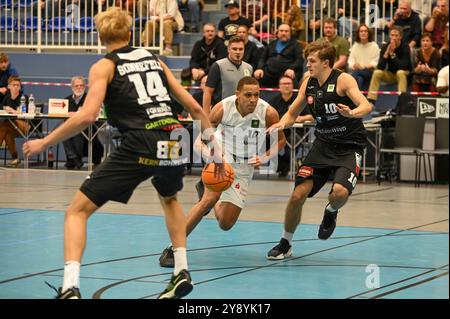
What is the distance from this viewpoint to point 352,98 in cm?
870

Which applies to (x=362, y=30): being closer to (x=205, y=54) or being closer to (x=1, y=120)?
(x=205, y=54)

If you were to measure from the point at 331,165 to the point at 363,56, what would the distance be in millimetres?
9782

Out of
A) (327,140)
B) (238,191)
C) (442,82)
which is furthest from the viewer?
(442,82)

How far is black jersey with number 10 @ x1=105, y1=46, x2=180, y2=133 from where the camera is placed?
6316mm

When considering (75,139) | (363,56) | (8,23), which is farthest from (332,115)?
(8,23)

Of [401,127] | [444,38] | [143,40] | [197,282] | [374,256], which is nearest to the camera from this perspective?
[197,282]

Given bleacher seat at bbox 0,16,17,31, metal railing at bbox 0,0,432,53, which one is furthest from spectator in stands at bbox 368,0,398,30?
bleacher seat at bbox 0,16,17,31

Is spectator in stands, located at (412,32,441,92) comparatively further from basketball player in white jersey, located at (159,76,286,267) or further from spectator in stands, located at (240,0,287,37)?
basketball player in white jersey, located at (159,76,286,267)

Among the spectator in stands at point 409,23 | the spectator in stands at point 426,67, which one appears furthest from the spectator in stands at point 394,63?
the spectator in stands at point 409,23

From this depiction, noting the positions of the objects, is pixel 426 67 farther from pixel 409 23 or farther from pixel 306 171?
pixel 306 171

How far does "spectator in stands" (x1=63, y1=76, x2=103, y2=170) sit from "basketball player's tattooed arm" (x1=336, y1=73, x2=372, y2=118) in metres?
10.4

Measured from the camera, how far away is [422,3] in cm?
1961
